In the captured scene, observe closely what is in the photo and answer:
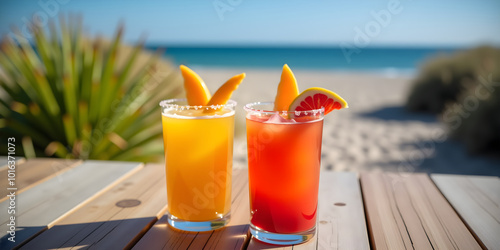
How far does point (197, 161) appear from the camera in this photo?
40.3 inches

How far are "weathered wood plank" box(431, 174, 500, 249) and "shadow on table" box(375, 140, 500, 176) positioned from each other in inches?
121

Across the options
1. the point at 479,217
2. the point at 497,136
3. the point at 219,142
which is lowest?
the point at 497,136

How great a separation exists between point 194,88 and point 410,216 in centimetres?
62

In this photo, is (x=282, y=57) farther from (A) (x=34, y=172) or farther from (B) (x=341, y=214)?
(B) (x=341, y=214)

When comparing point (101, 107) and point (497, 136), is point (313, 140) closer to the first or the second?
point (101, 107)

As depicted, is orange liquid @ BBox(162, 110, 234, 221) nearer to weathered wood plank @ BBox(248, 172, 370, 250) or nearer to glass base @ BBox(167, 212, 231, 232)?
glass base @ BBox(167, 212, 231, 232)

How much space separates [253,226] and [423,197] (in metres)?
0.54

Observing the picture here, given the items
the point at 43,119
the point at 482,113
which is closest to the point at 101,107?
the point at 43,119

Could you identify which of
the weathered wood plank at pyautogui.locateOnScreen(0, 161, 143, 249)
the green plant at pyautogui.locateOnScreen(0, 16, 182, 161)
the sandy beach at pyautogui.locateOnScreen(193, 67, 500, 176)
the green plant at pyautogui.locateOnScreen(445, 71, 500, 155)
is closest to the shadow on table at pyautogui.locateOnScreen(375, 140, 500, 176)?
the sandy beach at pyautogui.locateOnScreen(193, 67, 500, 176)

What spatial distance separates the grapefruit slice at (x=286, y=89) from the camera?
0.96 meters

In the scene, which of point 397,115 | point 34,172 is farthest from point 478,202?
point 397,115

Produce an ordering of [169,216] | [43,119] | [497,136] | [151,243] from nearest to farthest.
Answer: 1. [151,243]
2. [169,216]
3. [43,119]
4. [497,136]

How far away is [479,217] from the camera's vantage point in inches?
43.6

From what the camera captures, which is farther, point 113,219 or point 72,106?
point 72,106
